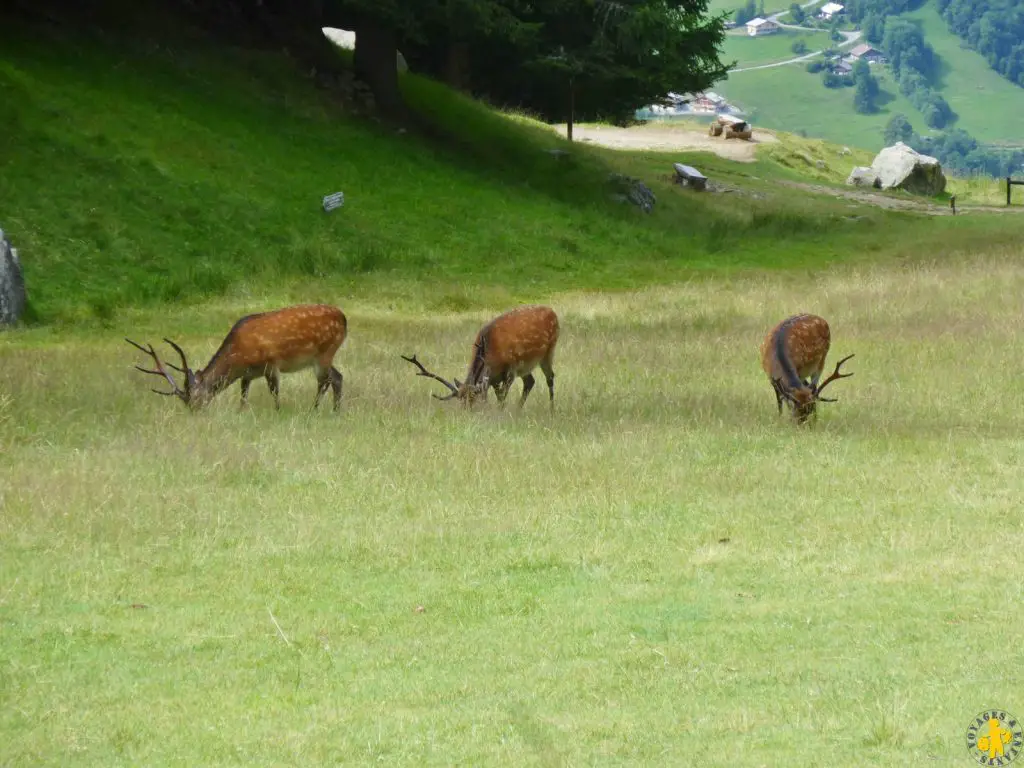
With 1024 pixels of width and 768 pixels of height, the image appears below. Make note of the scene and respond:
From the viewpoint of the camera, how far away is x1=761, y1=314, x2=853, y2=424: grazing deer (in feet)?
48.9

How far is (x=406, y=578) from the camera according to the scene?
10.1 meters

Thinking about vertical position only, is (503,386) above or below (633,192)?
below

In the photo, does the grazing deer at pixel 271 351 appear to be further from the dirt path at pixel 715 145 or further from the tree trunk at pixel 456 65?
the tree trunk at pixel 456 65

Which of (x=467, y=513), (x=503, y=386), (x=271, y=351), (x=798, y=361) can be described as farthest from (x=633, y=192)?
(x=467, y=513)

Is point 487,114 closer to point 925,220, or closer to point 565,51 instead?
point 565,51

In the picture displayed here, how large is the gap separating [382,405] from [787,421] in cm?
400

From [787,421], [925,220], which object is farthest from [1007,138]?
[787,421]

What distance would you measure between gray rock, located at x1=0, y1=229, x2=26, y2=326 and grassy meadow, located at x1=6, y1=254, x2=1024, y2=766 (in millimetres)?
4553

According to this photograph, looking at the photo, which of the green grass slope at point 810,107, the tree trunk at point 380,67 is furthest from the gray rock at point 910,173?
the green grass slope at point 810,107

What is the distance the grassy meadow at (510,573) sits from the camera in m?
7.46

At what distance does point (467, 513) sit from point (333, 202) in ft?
61.7

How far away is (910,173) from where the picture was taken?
48125 mm

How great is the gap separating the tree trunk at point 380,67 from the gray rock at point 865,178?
59.6 feet

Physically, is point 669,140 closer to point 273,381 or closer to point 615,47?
point 615,47
